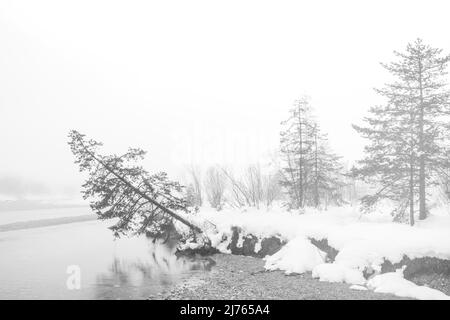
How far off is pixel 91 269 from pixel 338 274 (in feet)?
47.2

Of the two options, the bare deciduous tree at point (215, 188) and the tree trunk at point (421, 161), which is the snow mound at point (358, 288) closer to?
the tree trunk at point (421, 161)

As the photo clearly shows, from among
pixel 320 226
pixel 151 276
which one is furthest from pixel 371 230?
pixel 151 276

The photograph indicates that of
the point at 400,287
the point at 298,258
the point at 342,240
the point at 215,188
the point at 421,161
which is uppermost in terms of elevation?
the point at 421,161

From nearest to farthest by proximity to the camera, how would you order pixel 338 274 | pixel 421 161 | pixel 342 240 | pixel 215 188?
pixel 338 274 < pixel 342 240 < pixel 421 161 < pixel 215 188

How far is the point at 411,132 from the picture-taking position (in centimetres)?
2439

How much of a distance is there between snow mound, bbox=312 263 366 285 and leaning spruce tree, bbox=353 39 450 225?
950 cm

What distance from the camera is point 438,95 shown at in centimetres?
2445

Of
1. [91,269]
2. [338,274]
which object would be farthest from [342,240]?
[91,269]

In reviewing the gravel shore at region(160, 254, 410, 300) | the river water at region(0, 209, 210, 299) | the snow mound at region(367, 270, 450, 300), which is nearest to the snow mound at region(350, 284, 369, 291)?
the gravel shore at region(160, 254, 410, 300)

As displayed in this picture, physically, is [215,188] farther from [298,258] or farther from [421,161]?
[298,258]

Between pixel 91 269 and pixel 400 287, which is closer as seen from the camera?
pixel 400 287

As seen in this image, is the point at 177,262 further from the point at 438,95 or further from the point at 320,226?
the point at 438,95

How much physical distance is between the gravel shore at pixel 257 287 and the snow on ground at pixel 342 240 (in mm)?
830
